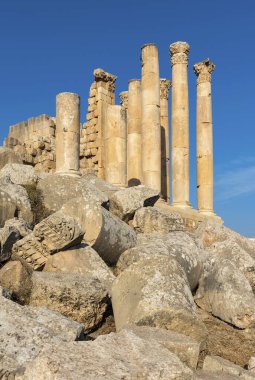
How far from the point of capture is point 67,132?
14.9m

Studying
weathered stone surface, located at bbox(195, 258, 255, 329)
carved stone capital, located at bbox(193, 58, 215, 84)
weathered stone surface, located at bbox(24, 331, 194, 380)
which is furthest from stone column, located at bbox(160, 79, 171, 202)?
weathered stone surface, located at bbox(24, 331, 194, 380)

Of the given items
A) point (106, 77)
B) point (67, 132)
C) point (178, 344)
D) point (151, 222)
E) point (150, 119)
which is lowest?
point (178, 344)

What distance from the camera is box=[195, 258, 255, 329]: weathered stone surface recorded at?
8.05 metres

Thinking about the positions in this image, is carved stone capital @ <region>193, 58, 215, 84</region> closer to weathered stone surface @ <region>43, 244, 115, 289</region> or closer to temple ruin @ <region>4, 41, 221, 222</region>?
temple ruin @ <region>4, 41, 221, 222</region>

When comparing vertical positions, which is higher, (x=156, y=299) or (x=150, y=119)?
(x=150, y=119)

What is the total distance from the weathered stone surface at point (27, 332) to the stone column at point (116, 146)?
1295 cm

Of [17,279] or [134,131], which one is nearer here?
[17,279]

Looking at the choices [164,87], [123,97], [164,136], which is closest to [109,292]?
[164,136]

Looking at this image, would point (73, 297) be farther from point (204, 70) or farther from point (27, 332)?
point (204, 70)

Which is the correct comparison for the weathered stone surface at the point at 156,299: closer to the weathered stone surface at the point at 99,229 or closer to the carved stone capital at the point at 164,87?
the weathered stone surface at the point at 99,229

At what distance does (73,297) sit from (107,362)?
2575 mm

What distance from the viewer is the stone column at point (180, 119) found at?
20.8 metres

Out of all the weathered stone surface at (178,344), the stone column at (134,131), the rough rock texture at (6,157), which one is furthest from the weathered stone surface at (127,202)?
the stone column at (134,131)

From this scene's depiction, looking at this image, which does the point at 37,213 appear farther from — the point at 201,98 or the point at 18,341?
the point at 201,98
